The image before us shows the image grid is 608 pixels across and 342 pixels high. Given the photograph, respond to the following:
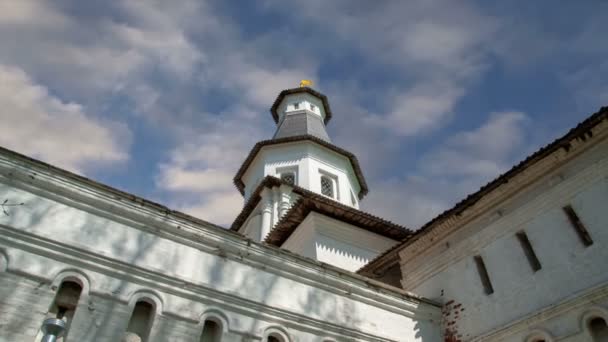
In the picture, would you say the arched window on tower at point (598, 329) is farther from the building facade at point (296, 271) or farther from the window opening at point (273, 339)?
the window opening at point (273, 339)

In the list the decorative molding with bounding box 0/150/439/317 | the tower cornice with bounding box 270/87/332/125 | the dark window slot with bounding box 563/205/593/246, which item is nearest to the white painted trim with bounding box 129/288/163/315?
the decorative molding with bounding box 0/150/439/317

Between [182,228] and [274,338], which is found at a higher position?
[182,228]

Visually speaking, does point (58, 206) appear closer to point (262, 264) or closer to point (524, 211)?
point (262, 264)

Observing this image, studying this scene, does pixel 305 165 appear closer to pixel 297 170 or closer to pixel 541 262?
pixel 297 170

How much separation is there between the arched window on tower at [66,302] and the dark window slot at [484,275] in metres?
7.37

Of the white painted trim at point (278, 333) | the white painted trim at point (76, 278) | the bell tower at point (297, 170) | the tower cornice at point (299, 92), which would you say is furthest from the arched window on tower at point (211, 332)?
the tower cornice at point (299, 92)

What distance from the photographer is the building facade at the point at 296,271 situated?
6.66 m

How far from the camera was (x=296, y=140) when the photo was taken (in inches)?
930

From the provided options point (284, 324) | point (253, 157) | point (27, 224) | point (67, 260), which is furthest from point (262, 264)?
point (253, 157)

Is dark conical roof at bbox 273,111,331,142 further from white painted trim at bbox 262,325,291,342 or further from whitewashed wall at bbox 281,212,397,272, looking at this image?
white painted trim at bbox 262,325,291,342

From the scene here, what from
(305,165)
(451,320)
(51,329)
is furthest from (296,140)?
(51,329)

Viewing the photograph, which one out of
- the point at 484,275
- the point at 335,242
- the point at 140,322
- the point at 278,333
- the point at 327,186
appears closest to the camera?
the point at 140,322

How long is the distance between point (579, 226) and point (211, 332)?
6600 mm

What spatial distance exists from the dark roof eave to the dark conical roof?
1.29m
